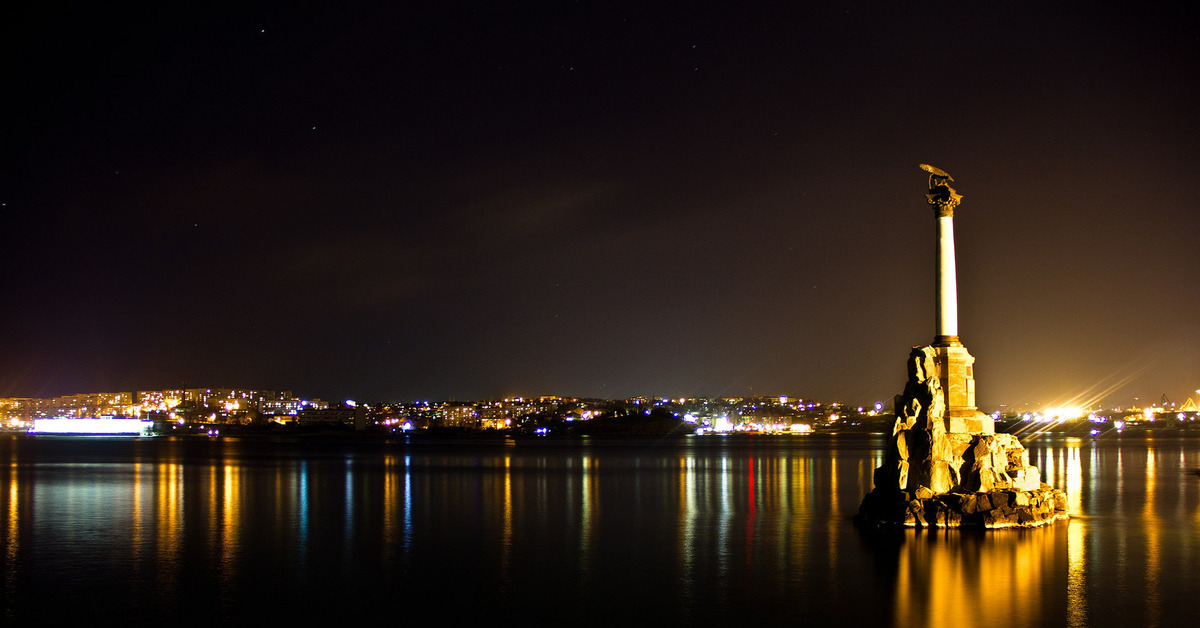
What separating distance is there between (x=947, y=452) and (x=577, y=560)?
9068 millimetres

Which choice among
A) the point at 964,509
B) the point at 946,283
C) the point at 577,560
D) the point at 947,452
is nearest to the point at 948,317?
the point at 946,283

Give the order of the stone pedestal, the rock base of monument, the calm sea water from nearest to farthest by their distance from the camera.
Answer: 1. the calm sea water
2. the rock base of monument
3. the stone pedestal

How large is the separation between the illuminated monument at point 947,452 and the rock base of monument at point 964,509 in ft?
0.07

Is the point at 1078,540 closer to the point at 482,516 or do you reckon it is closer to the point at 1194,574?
the point at 1194,574

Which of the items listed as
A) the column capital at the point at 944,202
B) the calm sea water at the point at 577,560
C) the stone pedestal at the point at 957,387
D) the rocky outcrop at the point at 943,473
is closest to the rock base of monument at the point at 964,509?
the rocky outcrop at the point at 943,473

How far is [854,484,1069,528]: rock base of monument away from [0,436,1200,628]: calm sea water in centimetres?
61

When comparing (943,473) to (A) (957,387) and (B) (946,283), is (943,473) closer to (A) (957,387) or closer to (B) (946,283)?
(A) (957,387)

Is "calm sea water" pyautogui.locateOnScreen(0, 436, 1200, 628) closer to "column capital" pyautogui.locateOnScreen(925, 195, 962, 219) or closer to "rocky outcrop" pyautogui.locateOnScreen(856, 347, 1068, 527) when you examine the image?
"rocky outcrop" pyautogui.locateOnScreen(856, 347, 1068, 527)

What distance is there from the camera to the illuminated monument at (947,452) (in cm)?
2483

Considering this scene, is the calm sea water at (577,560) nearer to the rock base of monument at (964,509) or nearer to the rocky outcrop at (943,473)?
the rock base of monument at (964,509)

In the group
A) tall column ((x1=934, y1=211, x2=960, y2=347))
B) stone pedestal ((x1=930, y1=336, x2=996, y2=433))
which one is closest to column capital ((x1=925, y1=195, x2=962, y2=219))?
tall column ((x1=934, y1=211, x2=960, y2=347))

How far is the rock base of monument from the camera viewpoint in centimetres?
2464

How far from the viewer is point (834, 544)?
2420 cm

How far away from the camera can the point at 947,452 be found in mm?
25156
